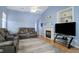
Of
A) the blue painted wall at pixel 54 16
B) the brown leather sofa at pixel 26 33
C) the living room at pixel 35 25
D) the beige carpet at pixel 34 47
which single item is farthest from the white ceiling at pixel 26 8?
the beige carpet at pixel 34 47

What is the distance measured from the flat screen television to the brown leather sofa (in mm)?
587

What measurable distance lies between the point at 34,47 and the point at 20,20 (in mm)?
763

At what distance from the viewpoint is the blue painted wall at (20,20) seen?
2.74 metres

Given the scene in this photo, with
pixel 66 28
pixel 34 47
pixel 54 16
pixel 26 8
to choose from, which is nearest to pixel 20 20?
pixel 26 8

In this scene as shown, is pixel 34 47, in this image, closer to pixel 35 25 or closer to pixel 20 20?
pixel 35 25

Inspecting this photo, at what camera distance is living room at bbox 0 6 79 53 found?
2699mm

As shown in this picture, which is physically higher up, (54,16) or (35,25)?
(54,16)

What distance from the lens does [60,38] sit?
289 cm

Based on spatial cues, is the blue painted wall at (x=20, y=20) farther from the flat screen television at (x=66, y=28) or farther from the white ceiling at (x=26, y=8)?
the flat screen television at (x=66, y=28)

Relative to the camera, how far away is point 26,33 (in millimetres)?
2850

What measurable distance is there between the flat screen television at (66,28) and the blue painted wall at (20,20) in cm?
59

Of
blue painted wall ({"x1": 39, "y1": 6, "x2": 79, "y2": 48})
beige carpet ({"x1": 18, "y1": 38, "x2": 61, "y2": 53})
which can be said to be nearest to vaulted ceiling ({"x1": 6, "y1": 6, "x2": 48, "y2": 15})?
blue painted wall ({"x1": 39, "y1": 6, "x2": 79, "y2": 48})
